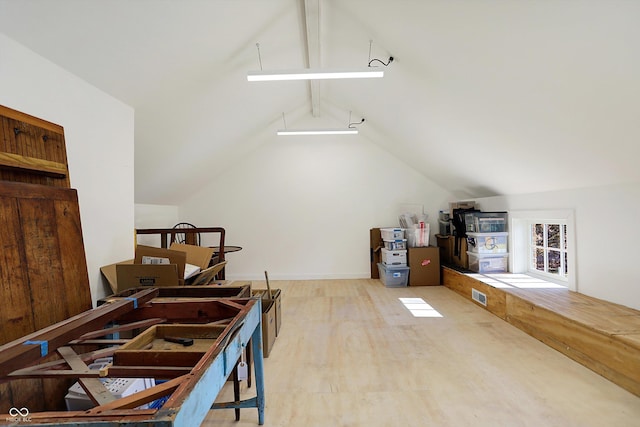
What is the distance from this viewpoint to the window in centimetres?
358

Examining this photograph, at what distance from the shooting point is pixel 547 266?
388cm

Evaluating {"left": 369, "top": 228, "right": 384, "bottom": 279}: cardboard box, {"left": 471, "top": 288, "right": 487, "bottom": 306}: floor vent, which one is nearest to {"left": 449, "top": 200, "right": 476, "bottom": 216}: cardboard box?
{"left": 369, "top": 228, "right": 384, "bottom": 279}: cardboard box

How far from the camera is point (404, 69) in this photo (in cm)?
299

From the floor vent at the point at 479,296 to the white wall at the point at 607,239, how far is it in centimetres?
97

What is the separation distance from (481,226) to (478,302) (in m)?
1.18

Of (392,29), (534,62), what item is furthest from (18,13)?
(534,62)

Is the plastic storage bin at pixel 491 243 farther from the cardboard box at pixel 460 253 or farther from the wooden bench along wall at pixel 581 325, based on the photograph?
the wooden bench along wall at pixel 581 325

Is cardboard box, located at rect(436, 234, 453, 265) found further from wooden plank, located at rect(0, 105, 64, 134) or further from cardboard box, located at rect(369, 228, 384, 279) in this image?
wooden plank, located at rect(0, 105, 64, 134)

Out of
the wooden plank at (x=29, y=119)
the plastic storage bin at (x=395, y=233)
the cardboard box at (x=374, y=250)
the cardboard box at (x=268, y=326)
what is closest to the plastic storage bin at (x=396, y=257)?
the plastic storage bin at (x=395, y=233)

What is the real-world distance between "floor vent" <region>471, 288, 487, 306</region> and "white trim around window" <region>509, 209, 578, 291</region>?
2.59 ft

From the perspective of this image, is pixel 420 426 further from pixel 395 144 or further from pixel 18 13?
pixel 395 144

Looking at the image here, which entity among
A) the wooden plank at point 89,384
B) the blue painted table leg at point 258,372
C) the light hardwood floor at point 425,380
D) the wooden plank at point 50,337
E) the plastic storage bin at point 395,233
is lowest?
the light hardwood floor at point 425,380

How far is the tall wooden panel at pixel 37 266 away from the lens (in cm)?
135

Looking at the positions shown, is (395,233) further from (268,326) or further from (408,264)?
(268,326)
